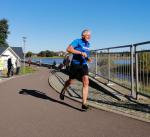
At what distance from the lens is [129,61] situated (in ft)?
34.8

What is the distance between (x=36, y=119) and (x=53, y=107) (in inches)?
65.9

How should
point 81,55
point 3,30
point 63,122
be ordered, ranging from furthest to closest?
1. point 3,30
2. point 81,55
3. point 63,122

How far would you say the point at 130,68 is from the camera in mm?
10469

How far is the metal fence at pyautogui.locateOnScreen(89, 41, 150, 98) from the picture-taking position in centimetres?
941

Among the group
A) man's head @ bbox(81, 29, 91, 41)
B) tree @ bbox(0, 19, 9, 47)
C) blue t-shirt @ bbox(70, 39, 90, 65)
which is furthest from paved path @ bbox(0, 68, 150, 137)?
tree @ bbox(0, 19, 9, 47)

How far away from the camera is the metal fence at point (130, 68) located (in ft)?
30.9

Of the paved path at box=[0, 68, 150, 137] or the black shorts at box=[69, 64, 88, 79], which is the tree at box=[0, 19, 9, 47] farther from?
the paved path at box=[0, 68, 150, 137]

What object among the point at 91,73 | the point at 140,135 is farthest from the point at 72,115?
the point at 91,73

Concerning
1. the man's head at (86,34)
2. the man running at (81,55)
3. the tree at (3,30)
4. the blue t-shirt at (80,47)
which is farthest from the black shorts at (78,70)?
the tree at (3,30)

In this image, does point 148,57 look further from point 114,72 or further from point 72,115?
point 114,72

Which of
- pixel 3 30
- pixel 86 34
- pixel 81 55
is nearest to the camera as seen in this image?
pixel 86 34

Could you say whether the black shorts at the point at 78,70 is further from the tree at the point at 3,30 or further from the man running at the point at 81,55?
the tree at the point at 3,30

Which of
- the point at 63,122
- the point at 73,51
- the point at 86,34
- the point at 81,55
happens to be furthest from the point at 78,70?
the point at 63,122

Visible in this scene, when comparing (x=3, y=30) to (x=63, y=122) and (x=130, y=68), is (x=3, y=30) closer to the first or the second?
(x=130, y=68)
